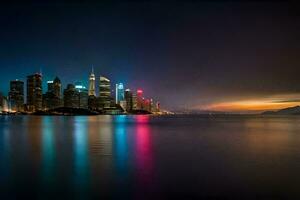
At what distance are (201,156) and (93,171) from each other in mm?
8999

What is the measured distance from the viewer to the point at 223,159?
2156cm

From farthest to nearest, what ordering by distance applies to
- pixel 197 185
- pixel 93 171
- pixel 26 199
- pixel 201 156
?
pixel 201 156
pixel 93 171
pixel 197 185
pixel 26 199

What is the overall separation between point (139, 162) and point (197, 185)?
707cm

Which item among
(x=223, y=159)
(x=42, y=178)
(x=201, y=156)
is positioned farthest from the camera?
(x=201, y=156)

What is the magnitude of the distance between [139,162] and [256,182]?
8.11m

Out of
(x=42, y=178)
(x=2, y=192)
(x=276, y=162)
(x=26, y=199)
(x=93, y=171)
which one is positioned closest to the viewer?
Result: (x=26, y=199)

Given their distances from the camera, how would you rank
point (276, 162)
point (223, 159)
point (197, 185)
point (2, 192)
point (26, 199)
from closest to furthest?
point (26, 199)
point (2, 192)
point (197, 185)
point (276, 162)
point (223, 159)

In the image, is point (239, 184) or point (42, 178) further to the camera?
point (42, 178)

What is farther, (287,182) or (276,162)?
(276,162)

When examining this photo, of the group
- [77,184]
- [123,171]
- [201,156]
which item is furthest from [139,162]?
[77,184]

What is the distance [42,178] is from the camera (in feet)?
49.5

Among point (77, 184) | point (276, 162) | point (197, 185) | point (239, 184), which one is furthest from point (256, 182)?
point (77, 184)

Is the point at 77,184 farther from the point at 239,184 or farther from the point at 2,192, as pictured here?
the point at 239,184

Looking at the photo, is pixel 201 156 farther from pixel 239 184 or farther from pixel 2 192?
pixel 2 192
